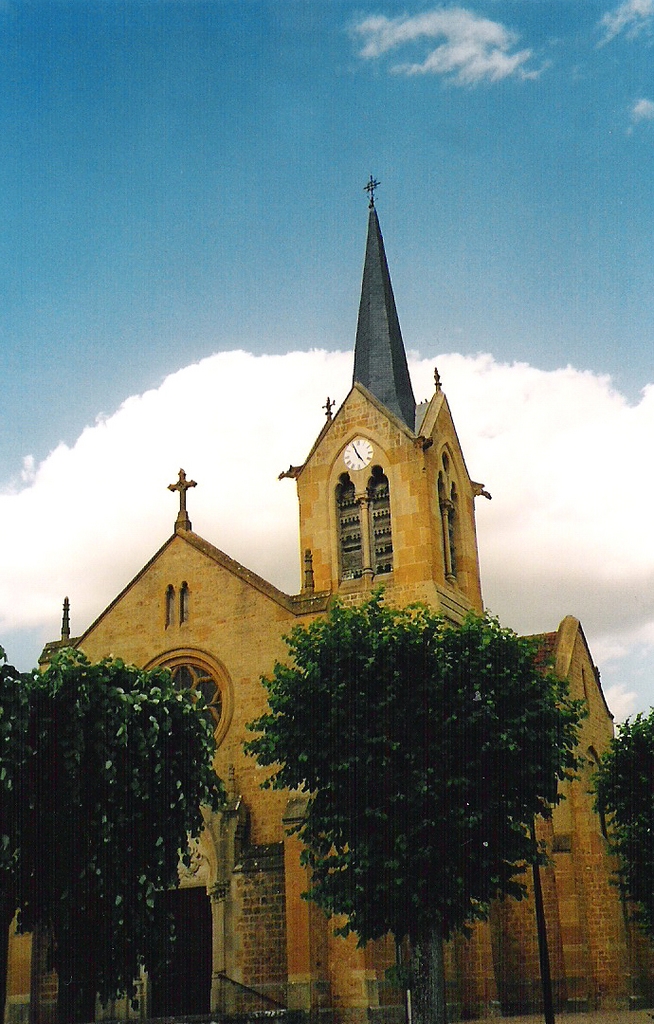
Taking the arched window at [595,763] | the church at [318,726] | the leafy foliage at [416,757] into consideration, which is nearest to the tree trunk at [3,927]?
the leafy foliage at [416,757]

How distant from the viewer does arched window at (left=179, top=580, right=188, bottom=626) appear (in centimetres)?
3631

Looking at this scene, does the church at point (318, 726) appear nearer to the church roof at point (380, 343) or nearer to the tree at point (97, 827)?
the church roof at point (380, 343)

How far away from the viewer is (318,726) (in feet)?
83.4

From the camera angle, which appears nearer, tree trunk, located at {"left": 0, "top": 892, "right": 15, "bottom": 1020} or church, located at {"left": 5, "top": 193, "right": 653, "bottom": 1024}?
tree trunk, located at {"left": 0, "top": 892, "right": 15, "bottom": 1020}

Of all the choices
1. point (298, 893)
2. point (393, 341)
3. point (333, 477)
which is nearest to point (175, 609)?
point (333, 477)

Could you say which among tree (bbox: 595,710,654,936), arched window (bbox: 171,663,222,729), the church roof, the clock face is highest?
the church roof

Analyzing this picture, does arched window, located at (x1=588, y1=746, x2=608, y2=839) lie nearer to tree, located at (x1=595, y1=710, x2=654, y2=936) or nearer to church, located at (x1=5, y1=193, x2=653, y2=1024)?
church, located at (x1=5, y1=193, x2=653, y2=1024)

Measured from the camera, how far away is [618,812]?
29.3 meters

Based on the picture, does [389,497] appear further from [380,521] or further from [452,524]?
[452,524]

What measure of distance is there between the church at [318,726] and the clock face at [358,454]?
6 centimetres

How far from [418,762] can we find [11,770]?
8.51 meters

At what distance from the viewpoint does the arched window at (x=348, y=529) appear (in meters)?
37.4

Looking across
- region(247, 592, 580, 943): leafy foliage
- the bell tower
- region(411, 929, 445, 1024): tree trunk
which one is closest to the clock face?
the bell tower

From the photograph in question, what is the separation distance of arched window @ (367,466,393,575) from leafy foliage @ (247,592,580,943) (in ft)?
33.2
